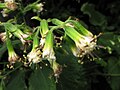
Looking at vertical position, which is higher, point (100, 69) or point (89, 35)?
point (89, 35)

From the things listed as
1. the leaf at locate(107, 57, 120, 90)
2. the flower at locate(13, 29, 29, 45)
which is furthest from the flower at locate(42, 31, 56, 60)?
the leaf at locate(107, 57, 120, 90)

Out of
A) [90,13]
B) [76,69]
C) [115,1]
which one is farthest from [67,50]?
[115,1]

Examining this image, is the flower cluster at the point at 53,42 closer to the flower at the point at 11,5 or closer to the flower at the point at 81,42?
the flower at the point at 81,42

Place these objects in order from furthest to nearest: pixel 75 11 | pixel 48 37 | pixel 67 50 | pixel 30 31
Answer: pixel 75 11, pixel 67 50, pixel 30 31, pixel 48 37

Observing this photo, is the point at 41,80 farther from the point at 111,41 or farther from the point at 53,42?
the point at 111,41

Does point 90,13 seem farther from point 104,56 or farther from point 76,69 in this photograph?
point 76,69

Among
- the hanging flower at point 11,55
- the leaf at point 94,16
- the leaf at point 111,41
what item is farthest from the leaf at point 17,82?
the leaf at point 94,16

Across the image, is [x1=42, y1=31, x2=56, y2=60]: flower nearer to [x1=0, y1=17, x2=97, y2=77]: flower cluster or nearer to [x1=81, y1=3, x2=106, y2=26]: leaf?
[x1=0, y1=17, x2=97, y2=77]: flower cluster
